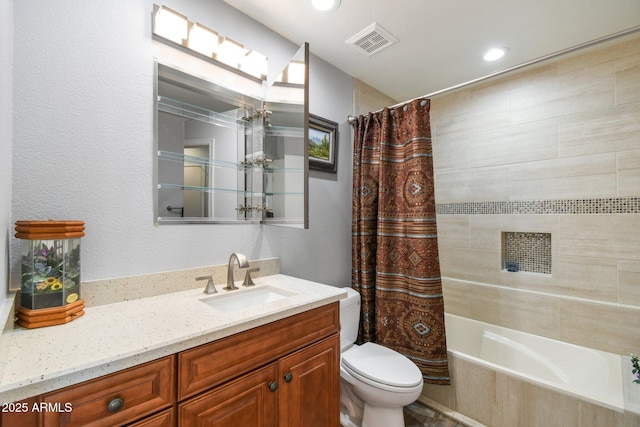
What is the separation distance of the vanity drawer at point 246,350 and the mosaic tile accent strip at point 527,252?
6.11 ft

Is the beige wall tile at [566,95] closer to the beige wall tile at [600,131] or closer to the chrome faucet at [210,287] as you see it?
the beige wall tile at [600,131]

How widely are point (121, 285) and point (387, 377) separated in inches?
55.0

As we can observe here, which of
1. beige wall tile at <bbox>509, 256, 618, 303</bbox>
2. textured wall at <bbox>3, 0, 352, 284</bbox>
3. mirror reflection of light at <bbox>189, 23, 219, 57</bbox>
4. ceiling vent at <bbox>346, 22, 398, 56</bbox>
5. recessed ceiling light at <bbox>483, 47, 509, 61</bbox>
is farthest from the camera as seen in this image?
recessed ceiling light at <bbox>483, 47, 509, 61</bbox>

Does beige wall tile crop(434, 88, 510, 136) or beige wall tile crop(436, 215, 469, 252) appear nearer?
beige wall tile crop(434, 88, 510, 136)

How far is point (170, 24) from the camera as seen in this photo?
1.34 metres

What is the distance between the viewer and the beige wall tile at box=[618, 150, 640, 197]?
1776 millimetres

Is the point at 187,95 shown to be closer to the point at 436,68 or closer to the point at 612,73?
the point at 436,68

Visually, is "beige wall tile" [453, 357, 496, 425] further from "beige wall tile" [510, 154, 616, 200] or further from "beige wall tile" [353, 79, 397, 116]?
"beige wall tile" [353, 79, 397, 116]

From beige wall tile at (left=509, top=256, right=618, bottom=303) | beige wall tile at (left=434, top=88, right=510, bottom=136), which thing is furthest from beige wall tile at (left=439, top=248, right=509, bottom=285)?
beige wall tile at (left=434, top=88, right=510, bottom=136)

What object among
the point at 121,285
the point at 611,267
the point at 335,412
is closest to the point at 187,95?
the point at 121,285

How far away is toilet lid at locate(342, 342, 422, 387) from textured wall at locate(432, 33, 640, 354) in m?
1.15

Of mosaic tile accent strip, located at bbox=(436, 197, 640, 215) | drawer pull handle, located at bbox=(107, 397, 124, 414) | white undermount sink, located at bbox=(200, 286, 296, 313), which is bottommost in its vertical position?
drawer pull handle, located at bbox=(107, 397, 124, 414)

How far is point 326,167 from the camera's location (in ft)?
6.89

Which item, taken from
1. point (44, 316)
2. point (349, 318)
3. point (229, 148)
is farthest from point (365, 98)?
point (44, 316)
